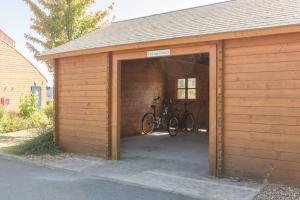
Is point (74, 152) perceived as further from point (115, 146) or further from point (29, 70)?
point (29, 70)

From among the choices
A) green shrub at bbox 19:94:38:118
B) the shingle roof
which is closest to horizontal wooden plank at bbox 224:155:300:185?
the shingle roof

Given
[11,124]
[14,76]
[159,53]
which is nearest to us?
[159,53]

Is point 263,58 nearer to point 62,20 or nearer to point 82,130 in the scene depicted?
point 82,130

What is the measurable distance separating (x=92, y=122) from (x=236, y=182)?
409 centimetres

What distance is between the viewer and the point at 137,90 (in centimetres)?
1294

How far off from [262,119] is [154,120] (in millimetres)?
7346

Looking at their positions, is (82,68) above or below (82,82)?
above

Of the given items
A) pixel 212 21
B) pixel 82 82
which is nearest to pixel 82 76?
pixel 82 82

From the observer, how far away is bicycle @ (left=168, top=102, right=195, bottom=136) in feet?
42.6

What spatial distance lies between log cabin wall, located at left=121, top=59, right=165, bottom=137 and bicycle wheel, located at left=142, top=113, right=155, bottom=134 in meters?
0.18

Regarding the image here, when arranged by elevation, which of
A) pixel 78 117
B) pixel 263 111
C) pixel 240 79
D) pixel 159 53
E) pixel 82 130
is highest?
pixel 159 53

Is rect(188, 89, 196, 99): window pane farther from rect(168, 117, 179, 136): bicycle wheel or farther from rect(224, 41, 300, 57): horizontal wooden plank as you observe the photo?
rect(224, 41, 300, 57): horizontal wooden plank

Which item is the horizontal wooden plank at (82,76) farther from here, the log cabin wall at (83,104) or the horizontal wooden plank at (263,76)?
the horizontal wooden plank at (263,76)

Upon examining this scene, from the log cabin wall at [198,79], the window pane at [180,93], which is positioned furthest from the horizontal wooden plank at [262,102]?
the window pane at [180,93]
